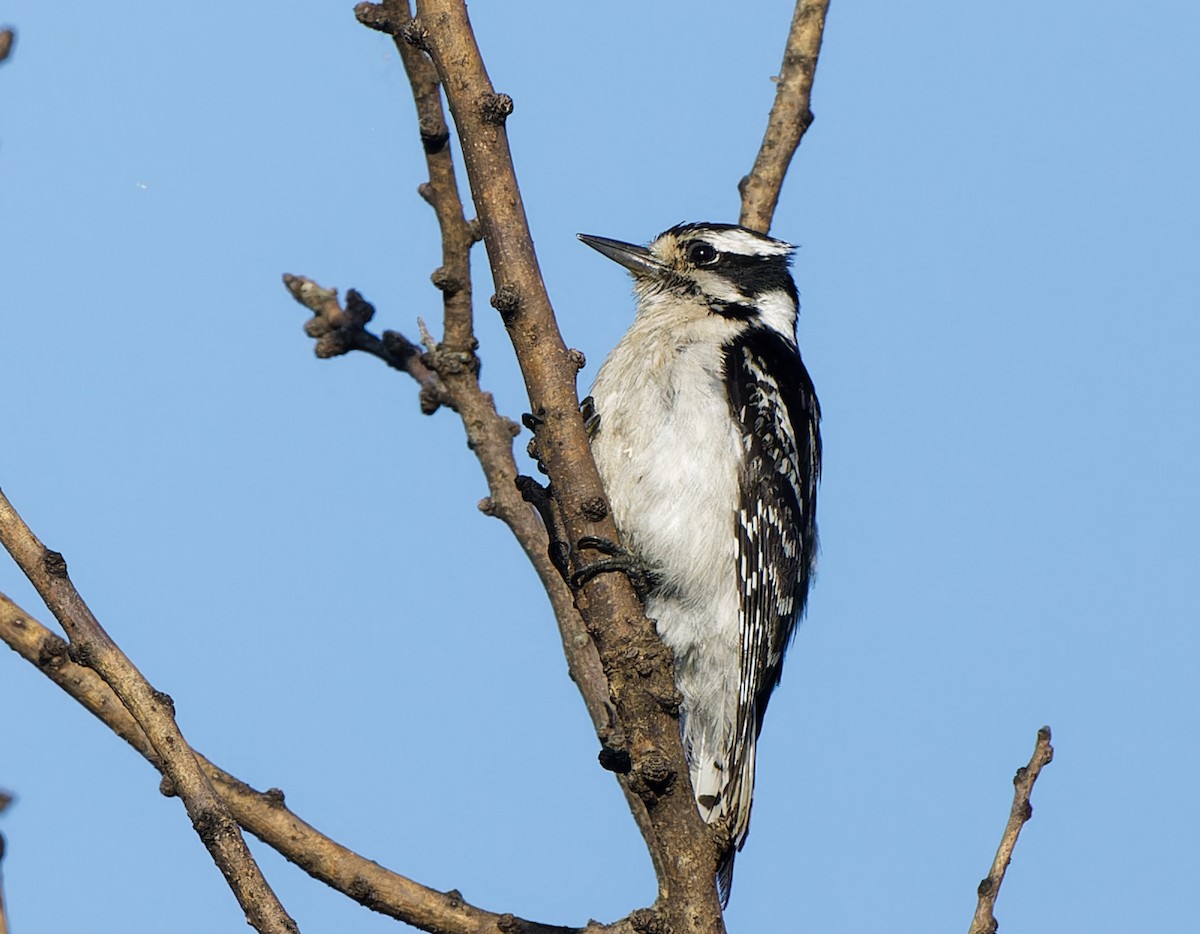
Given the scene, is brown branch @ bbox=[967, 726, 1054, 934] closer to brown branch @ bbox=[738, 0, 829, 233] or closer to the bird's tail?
the bird's tail

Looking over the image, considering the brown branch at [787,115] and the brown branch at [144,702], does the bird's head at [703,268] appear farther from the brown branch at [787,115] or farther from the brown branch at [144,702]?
the brown branch at [144,702]

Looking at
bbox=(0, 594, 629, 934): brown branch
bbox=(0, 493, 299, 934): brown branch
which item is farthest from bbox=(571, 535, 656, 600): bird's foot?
bbox=(0, 493, 299, 934): brown branch

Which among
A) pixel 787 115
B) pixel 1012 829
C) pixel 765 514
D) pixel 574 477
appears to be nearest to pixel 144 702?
pixel 574 477

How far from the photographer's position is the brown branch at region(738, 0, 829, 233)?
17.8ft

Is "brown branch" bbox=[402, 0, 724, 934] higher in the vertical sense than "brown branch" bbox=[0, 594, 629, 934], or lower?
higher

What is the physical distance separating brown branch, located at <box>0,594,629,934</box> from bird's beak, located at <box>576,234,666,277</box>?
2972mm

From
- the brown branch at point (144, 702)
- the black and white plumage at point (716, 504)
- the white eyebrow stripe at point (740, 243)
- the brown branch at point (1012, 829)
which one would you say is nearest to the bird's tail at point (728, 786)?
the black and white plumage at point (716, 504)

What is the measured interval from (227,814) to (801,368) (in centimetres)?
371

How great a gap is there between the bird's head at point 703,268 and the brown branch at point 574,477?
8.29ft

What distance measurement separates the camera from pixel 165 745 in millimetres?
2486

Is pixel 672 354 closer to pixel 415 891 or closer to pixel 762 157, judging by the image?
pixel 762 157

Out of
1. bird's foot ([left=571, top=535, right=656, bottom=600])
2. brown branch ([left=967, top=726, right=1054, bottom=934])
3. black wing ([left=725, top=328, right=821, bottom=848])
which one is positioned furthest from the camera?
black wing ([left=725, top=328, right=821, bottom=848])

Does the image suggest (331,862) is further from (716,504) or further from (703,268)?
(703,268)

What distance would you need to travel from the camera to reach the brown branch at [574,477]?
3.18 metres
